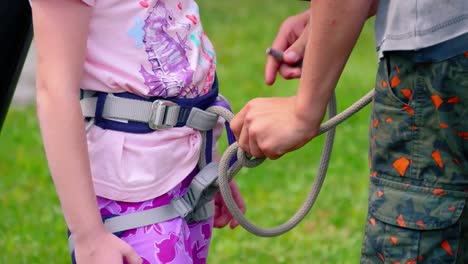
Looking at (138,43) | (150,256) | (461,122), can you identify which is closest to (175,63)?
(138,43)

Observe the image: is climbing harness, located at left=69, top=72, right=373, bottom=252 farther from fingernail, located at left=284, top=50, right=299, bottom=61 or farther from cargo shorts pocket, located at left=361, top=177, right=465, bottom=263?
cargo shorts pocket, located at left=361, top=177, right=465, bottom=263

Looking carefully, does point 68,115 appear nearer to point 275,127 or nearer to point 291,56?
point 275,127

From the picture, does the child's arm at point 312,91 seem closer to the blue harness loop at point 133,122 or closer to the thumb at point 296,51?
the blue harness loop at point 133,122

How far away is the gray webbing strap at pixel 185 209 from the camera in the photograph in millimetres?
2262

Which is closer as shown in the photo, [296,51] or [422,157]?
[422,157]

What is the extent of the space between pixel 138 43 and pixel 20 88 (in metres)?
4.97

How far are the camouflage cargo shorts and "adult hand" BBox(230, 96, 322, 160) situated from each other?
0.50 feet

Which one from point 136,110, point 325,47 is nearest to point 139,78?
point 136,110

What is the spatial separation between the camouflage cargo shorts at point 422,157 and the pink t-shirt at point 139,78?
1.98 feet

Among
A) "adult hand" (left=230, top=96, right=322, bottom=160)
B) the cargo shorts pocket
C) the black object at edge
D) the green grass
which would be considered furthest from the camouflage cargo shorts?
the green grass

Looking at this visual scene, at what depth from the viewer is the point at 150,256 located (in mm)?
2256

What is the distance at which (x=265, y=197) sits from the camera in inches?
191

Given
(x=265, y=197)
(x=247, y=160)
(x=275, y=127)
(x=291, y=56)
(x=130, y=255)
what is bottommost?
(x=265, y=197)

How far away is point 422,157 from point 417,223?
4.9 inches
